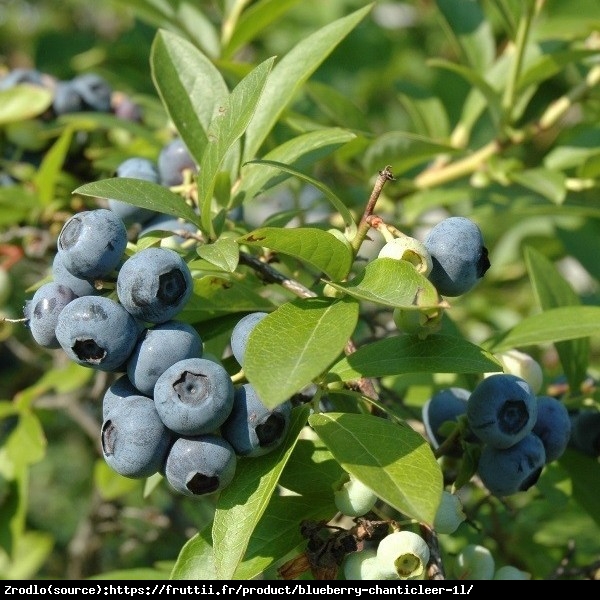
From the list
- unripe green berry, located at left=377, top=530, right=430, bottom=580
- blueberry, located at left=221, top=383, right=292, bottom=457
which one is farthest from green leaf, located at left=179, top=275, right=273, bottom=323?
unripe green berry, located at left=377, top=530, right=430, bottom=580

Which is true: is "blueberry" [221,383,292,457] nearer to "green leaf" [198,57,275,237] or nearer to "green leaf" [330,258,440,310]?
"green leaf" [330,258,440,310]

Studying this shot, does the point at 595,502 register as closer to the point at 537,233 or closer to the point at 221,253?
the point at 221,253

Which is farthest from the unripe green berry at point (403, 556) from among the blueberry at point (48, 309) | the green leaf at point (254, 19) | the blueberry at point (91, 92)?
the blueberry at point (91, 92)

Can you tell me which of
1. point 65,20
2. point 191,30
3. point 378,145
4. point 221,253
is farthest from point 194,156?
point 65,20

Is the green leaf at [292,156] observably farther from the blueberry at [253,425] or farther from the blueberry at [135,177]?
the blueberry at [253,425]

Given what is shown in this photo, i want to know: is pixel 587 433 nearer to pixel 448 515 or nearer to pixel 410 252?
pixel 448 515

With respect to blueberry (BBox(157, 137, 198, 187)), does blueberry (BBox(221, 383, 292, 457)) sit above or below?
below
